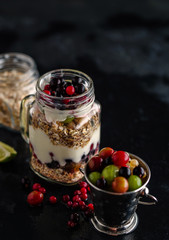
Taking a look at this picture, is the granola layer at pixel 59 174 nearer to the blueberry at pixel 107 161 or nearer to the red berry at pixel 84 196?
the red berry at pixel 84 196

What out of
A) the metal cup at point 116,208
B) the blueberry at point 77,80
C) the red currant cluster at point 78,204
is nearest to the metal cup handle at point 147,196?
the metal cup at point 116,208

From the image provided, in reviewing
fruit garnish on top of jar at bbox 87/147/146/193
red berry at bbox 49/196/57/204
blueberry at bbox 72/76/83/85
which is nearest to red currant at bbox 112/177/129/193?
fruit garnish on top of jar at bbox 87/147/146/193

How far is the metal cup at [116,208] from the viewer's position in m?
1.60

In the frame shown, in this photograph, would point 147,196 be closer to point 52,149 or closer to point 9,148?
point 52,149

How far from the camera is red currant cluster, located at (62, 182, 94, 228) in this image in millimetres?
1741

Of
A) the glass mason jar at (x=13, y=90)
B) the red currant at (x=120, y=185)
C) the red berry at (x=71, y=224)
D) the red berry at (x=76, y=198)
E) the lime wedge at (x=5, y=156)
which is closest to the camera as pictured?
the red currant at (x=120, y=185)

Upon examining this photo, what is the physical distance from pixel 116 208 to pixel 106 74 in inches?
48.3

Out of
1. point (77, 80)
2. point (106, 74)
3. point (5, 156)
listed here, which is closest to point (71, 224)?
point (5, 156)

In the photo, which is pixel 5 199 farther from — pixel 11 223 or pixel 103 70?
pixel 103 70

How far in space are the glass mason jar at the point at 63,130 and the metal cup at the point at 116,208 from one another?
0.17m

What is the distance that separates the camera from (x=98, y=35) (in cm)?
310

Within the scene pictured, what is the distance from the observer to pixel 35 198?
5.97 ft

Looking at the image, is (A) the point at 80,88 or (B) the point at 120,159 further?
(A) the point at 80,88

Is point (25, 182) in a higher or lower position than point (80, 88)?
lower
